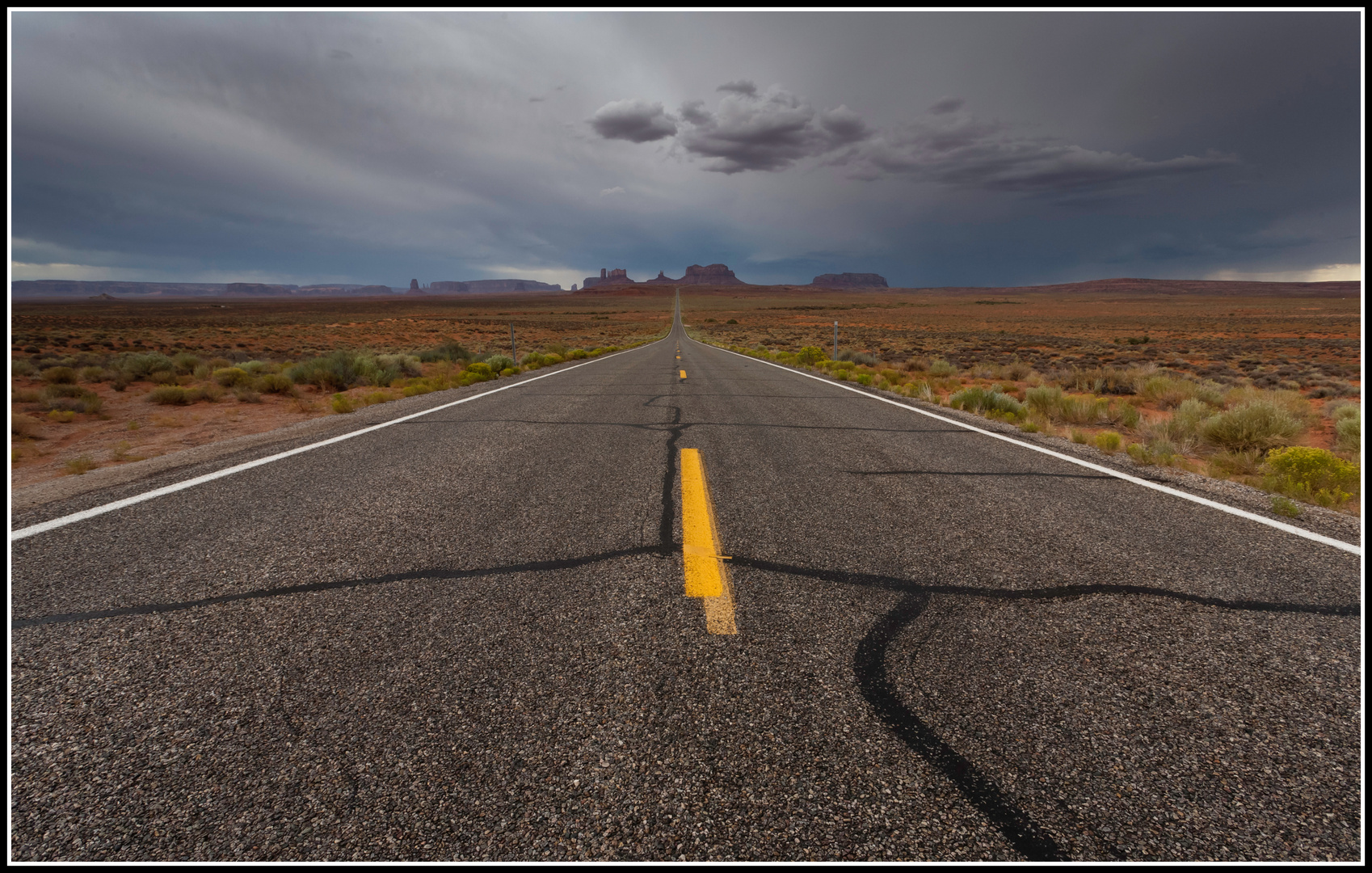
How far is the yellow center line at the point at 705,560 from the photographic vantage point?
7.40ft

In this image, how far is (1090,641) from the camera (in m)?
2.13

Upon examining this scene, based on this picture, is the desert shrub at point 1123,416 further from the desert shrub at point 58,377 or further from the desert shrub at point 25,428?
the desert shrub at point 58,377

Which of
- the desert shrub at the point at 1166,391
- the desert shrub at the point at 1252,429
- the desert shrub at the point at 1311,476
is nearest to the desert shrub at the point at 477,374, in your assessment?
the desert shrub at the point at 1311,476

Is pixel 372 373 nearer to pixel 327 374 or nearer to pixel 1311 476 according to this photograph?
pixel 327 374

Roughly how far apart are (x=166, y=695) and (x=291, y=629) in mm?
414

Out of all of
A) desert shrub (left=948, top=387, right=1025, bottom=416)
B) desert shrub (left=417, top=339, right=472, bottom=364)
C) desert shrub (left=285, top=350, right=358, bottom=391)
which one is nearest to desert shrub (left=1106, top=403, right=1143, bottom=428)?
desert shrub (left=948, top=387, right=1025, bottom=416)

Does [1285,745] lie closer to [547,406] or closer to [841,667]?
[841,667]

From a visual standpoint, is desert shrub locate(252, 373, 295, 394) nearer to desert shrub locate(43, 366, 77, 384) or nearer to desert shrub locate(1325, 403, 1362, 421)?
desert shrub locate(43, 366, 77, 384)

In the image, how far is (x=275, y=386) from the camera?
1309cm

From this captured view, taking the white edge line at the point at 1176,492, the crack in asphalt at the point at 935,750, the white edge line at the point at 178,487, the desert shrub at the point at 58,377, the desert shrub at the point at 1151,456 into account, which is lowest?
the crack in asphalt at the point at 935,750

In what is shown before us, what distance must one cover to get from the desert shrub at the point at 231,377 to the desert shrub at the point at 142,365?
2.12 metres

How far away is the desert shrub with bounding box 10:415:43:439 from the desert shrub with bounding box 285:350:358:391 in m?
4.75

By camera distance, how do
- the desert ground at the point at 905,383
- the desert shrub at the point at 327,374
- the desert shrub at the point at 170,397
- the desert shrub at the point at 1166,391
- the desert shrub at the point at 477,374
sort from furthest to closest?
1. the desert shrub at the point at 327,374
2. the desert shrub at the point at 477,374
3. the desert shrub at the point at 170,397
4. the desert shrub at the point at 1166,391
5. the desert ground at the point at 905,383

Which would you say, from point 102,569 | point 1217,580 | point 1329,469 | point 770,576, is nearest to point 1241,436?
point 1329,469
